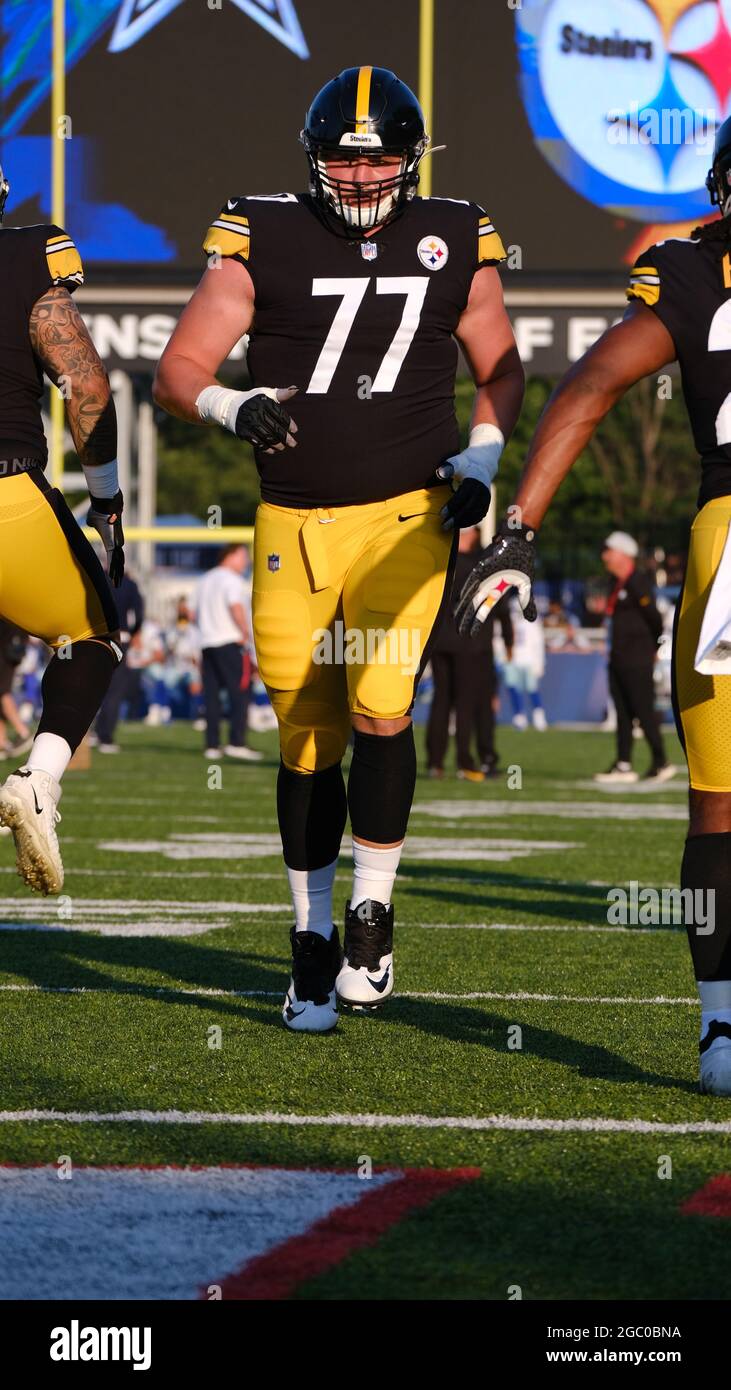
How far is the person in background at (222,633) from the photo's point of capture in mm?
17172

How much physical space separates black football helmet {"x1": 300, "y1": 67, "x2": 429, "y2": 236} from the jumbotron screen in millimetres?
13437

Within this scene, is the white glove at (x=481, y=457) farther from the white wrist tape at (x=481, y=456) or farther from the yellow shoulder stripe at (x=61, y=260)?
the yellow shoulder stripe at (x=61, y=260)

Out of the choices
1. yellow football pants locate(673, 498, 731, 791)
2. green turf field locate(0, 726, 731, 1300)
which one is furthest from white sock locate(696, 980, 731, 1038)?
yellow football pants locate(673, 498, 731, 791)

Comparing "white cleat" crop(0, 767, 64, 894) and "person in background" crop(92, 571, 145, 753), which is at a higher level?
"person in background" crop(92, 571, 145, 753)

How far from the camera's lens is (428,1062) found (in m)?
4.20

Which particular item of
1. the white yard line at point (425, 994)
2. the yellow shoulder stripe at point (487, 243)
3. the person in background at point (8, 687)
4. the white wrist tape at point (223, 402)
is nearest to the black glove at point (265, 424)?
the white wrist tape at point (223, 402)

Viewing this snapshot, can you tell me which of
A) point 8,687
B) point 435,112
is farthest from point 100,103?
point 8,687

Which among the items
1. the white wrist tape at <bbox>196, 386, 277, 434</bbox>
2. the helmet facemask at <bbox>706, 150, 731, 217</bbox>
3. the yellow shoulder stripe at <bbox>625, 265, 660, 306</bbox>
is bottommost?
the white wrist tape at <bbox>196, 386, 277, 434</bbox>

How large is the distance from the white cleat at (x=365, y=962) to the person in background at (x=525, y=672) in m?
19.7

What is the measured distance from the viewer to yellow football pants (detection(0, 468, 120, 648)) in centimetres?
479

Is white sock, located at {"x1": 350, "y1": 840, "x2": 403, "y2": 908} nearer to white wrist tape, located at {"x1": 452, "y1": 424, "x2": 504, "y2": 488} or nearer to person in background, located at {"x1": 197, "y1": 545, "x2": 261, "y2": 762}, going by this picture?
white wrist tape, located at {"x1": 452, "y1": 424, "x2": 504, "y2": 488}

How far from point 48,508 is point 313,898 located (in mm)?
1073
